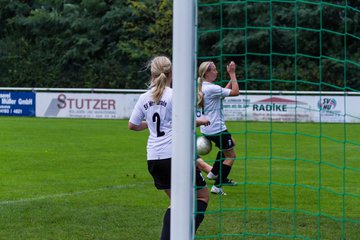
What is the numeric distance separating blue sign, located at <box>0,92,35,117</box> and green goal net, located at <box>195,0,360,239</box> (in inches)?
337

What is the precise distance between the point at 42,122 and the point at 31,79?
20581mm

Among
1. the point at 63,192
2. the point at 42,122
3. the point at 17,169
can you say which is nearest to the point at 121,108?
the point at 42,122

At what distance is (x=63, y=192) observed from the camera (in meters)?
10.5

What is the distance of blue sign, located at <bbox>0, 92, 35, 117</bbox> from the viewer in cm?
3152

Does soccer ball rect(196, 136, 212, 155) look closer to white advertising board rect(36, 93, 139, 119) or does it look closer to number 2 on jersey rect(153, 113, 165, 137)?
number 2 on jersey rect(153, 113, 165, 137)

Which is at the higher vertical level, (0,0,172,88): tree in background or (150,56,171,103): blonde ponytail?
(0,0,172,88): tree in background

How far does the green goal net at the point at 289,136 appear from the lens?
24.6ft

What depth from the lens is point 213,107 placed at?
10.6m

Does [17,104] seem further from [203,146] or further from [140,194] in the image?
[203,146]

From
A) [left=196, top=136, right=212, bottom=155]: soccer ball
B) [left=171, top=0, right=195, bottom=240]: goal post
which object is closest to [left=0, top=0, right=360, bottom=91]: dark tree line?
[left=196, top=136, right=212, bottom=155]: soccer ball

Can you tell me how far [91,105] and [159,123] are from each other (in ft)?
80.3

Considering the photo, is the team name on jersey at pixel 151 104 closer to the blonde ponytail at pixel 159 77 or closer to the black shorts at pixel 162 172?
the blonde ponytail at pixel 159 77

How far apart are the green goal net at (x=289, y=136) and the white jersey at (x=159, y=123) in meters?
0.66

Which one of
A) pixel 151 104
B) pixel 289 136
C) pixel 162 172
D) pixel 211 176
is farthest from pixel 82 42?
pixel 162 172
